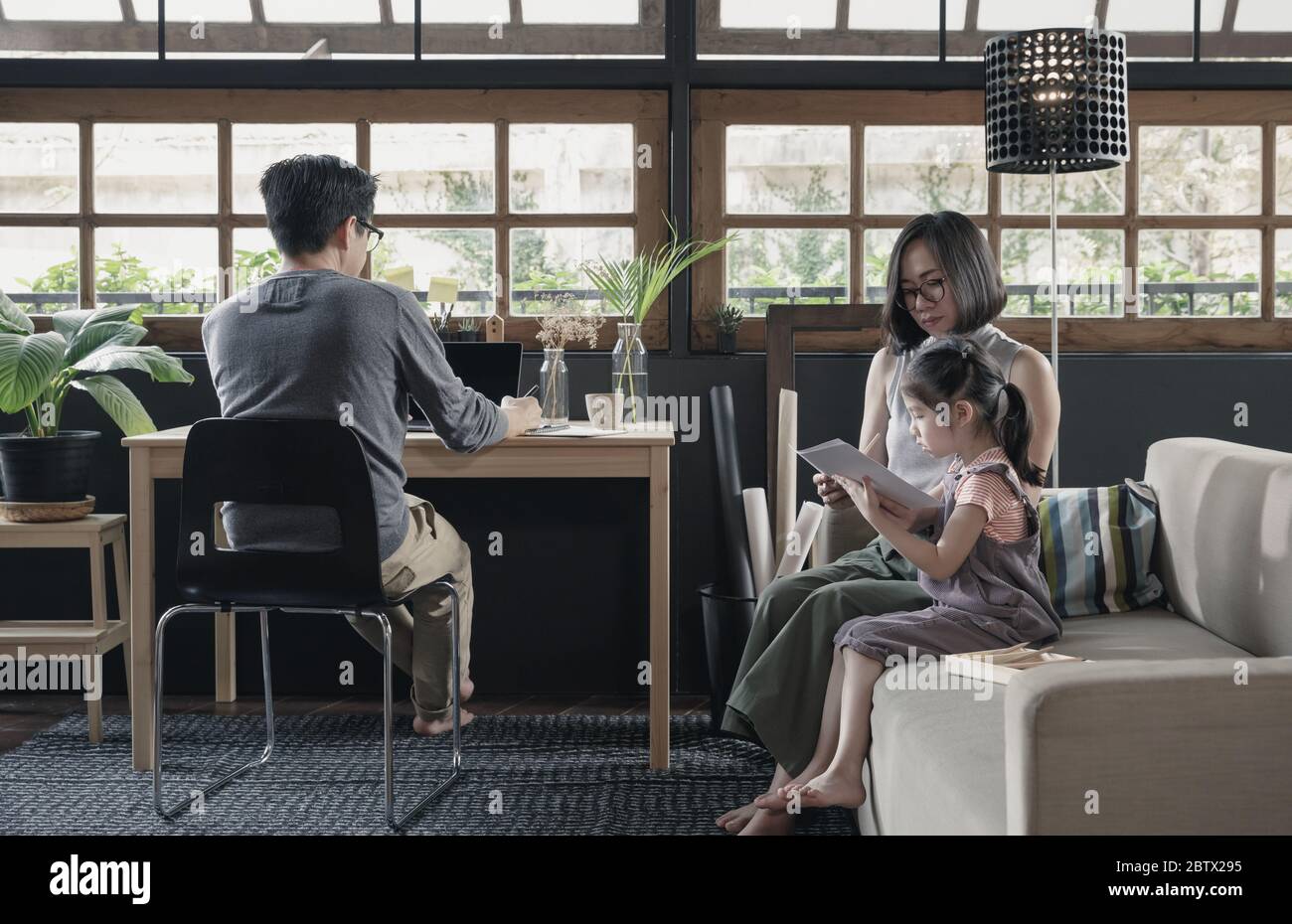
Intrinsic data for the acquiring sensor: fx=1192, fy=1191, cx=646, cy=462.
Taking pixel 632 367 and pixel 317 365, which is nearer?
pixel 317 365

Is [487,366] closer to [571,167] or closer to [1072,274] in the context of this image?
[571,167]

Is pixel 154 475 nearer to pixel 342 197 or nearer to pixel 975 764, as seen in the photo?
pixel 342 197

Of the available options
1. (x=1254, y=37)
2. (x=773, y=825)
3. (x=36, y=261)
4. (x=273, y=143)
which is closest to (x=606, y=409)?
(x=773, y=825)

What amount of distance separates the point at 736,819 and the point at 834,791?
1.33 feet

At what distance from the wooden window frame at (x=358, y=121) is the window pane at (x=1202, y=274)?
4.90 feet

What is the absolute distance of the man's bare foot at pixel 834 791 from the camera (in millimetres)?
2055

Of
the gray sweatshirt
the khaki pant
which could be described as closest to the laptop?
the khaki pant

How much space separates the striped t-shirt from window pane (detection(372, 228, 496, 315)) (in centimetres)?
193

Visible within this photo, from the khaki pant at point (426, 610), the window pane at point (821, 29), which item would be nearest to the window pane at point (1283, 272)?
the window pane at point (821, 29)

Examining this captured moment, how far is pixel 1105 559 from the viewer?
2.51 m

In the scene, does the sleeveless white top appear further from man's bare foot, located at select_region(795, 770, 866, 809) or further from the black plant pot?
the black plant pot

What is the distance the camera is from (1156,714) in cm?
130

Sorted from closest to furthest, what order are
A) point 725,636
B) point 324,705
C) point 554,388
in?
point 725,636
point 554,388
point 324,705
